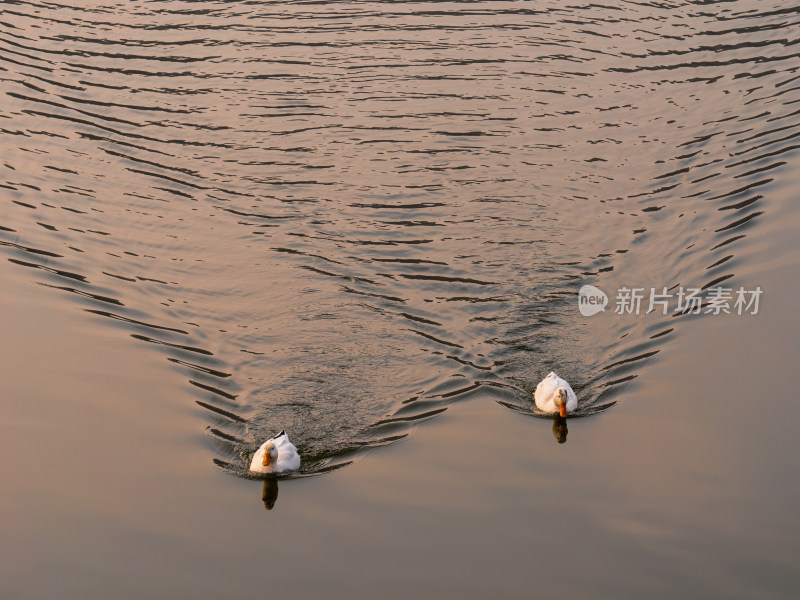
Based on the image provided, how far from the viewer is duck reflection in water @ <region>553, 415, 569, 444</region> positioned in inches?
563

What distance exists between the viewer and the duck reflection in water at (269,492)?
1317cm

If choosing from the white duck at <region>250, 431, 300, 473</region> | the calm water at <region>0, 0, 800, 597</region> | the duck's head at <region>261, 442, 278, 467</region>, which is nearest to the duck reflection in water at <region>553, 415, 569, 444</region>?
the calm water at <region>0, 0, 800, 597</region>

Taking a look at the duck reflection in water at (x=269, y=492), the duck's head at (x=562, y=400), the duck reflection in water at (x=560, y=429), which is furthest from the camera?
the duck reflection in water at (x=560, y=429)

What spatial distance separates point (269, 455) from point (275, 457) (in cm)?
11

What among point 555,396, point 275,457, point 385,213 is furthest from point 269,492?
point 385,213

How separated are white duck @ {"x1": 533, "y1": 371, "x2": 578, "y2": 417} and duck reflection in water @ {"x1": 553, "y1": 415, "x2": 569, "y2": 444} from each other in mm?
165

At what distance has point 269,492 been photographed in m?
13.3

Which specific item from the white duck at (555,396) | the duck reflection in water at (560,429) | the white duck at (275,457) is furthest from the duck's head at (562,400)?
the white duck at (275,457)

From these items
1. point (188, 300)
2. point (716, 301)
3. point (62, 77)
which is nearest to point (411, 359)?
point (188, 300)

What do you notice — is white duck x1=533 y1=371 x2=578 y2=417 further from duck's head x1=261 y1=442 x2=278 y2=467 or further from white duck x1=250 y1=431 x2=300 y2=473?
duck's head x1=261 y1=442 x2=278 y2=467

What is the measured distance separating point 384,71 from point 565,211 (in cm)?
701

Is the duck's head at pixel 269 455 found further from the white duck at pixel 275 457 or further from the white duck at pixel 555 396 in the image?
the white duck at pixel 555 396

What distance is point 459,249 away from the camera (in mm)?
18266

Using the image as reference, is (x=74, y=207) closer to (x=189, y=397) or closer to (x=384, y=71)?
(x=189, y=397)
